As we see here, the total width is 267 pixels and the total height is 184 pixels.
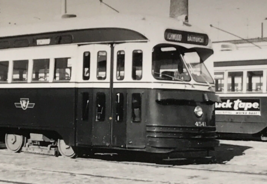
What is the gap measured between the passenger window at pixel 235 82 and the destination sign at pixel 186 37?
5.70m

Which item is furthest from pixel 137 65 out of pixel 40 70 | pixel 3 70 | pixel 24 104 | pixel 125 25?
pixel 3 70

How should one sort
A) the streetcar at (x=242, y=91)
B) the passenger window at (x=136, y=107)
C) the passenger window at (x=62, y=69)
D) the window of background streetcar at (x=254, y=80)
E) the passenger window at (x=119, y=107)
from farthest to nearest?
the window of background streetcar at (x=254, y=80)
the streetcar at (x=242, y=91)
the passenger window at (x=62, y=69)
the passenger window at (x=119, y=107)
the passenger window at (x=136, y=107)

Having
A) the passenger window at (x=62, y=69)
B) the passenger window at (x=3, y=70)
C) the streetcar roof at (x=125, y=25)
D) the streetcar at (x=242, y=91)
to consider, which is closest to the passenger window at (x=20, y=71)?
the passenger window at (x=3, y=70)

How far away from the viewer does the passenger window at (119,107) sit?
9.78 m

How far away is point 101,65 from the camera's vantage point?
10.0 meters

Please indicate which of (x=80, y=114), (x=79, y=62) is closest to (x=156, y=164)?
(x=80, y=114)

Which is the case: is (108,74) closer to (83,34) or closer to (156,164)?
(83,34)

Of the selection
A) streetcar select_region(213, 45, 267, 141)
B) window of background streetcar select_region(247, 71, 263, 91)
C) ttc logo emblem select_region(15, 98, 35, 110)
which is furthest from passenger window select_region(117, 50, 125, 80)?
window of background streetcar select_region(247, 71, 263, 91)

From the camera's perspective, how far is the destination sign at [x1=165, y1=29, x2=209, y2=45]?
9.81 m

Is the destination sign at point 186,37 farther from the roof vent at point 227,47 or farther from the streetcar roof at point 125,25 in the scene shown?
the roof vent at point 227,47

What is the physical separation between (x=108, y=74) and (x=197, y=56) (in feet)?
6.60

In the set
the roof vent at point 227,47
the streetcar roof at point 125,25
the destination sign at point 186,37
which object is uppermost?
the roof vent at point 227,47

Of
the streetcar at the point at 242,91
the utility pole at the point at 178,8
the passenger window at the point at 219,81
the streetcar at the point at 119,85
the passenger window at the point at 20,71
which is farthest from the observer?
the utility pole at the point at 178,8

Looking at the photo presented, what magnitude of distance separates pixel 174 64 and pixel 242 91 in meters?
6.52
